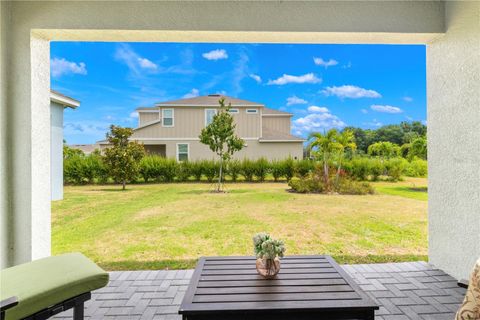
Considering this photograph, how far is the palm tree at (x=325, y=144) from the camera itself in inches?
340

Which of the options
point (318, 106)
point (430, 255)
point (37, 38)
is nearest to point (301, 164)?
point (318, 106)

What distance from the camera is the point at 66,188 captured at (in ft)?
22.9

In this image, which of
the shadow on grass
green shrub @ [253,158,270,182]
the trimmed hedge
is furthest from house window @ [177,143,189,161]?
the shadow on grass

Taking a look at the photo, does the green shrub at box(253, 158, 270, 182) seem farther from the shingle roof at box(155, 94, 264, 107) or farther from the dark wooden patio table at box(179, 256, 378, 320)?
the dark wooden patio table at box(179, 256, 378, 320)

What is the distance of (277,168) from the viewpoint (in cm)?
768

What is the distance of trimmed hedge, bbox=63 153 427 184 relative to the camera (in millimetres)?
7070

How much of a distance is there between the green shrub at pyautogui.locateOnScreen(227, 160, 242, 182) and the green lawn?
0.26 meters

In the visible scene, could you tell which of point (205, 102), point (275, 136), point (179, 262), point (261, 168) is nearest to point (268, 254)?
point (179, 262)

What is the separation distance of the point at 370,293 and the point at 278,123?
5897 millimetres

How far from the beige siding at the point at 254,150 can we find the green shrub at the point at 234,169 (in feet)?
0.58

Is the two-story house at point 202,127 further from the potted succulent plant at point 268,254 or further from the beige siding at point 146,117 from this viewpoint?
the potted succulent plant at point 268,254

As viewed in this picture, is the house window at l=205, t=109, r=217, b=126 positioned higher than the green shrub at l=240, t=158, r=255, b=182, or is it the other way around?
the house window at l=205, t=109, r=217, b=126

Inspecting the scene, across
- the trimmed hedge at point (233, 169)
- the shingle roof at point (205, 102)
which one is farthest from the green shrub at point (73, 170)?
the shingle roof at point (205, 102)

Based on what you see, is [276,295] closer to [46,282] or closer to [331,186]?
[46,282]
